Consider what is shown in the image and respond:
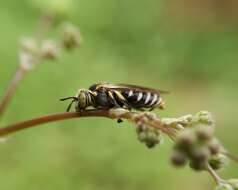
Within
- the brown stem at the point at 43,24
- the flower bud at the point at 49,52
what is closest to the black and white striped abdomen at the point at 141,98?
the flower bud at the point at 49,52

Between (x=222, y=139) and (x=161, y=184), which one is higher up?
(x=222, y=139)

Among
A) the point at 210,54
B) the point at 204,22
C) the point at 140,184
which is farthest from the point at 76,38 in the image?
the point at 204,22

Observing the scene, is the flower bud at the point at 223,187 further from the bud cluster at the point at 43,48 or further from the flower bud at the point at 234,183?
the bud cluster at the point at 43,48

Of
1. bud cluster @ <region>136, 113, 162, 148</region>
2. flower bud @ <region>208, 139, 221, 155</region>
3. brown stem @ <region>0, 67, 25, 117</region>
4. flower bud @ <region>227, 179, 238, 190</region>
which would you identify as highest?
brown stem @ <region>0, 67, 25, 117</region>

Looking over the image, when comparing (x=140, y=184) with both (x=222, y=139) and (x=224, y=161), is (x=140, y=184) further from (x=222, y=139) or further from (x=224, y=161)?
(x=224, y=161)

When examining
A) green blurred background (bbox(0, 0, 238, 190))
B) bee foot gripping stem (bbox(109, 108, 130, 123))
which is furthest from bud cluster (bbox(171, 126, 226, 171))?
A: green blurred background (bbox(0, 0, 238, 190))

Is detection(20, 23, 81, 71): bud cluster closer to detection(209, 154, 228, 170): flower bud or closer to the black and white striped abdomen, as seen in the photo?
the black and white striped abdomen
